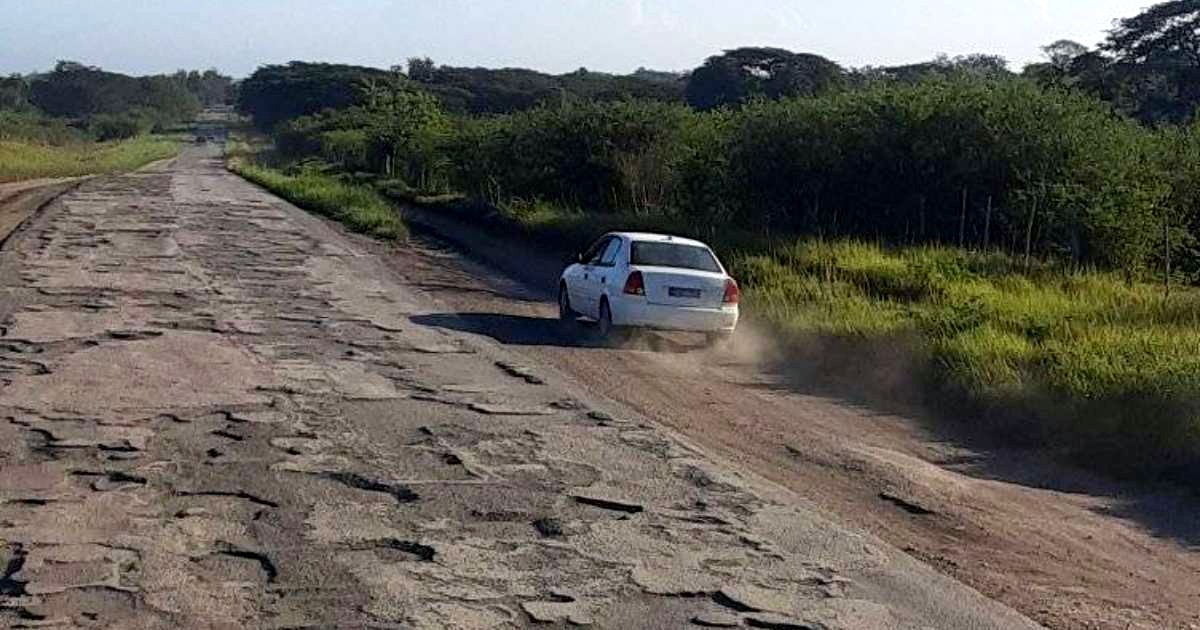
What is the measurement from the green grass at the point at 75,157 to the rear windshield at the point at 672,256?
173 ft

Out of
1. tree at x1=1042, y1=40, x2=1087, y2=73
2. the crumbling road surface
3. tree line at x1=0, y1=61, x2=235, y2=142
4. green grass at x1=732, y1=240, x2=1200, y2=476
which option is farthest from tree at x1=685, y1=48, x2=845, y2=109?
tree line at x1=0, y1=61, x2=235, y2=142

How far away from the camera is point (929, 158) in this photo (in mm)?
25016

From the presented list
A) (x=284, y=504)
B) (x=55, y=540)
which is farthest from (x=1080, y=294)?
(x=55, y=540)

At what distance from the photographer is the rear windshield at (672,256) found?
18.2 m

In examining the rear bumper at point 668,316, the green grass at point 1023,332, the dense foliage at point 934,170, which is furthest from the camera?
the dense foliage at point 934,170

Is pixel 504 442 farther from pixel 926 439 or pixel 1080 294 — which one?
pixel 1080 294

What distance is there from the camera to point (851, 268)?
71.5ft

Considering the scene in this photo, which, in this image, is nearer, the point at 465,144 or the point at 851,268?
the point at 851,268

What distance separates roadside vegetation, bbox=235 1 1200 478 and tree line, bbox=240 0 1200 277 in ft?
0.14

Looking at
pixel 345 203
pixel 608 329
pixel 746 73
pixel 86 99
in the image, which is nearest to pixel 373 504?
pixel 608 329

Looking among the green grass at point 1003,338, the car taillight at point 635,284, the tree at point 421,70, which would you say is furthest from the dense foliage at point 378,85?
the car taillight at point 635,284

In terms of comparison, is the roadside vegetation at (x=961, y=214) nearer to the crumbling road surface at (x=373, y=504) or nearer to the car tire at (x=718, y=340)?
the car tire at (x=718, y=340)

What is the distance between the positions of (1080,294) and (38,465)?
13090mm

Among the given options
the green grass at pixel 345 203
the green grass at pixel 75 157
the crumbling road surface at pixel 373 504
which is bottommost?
the green grass at pixel 75 157
